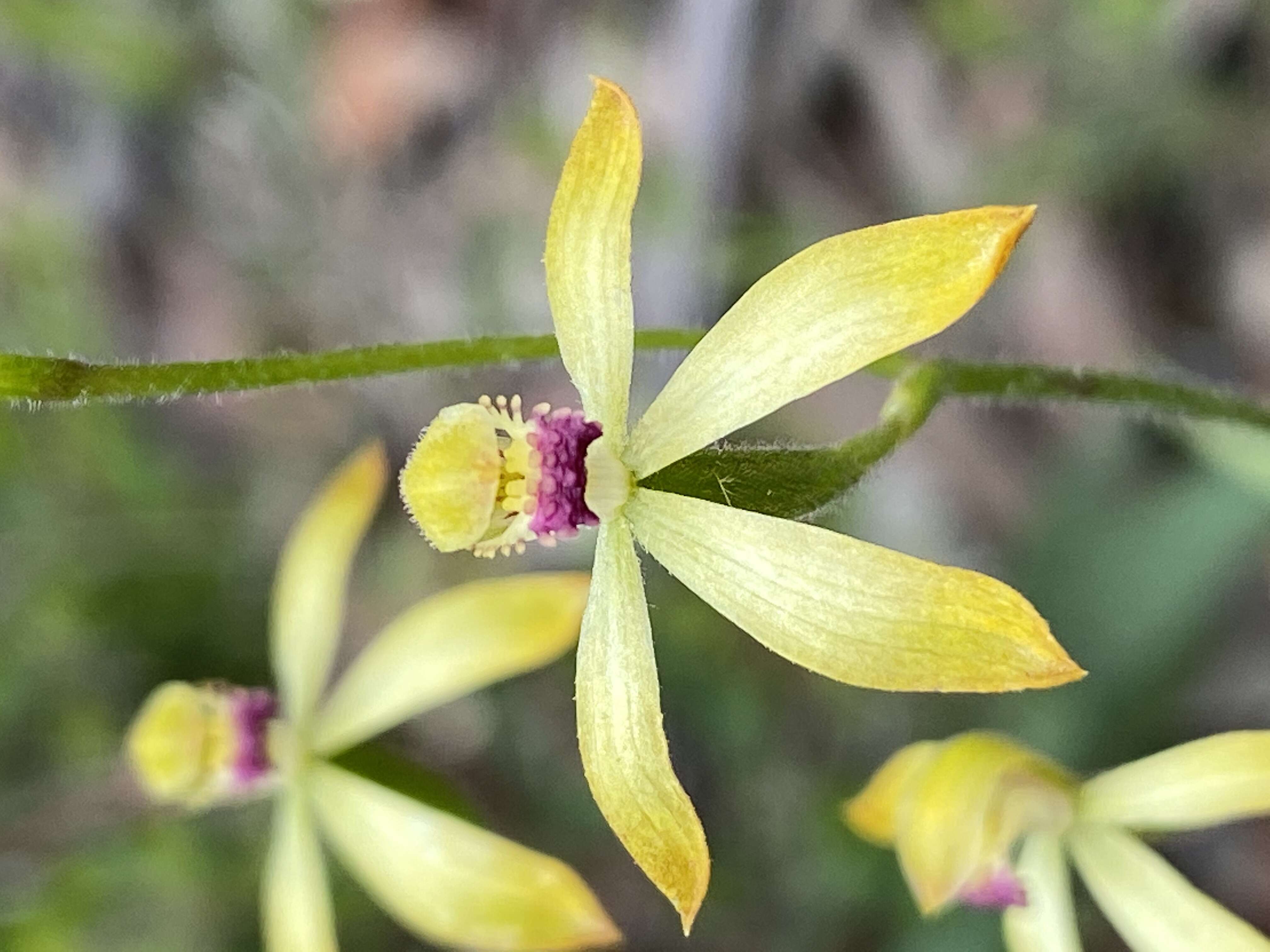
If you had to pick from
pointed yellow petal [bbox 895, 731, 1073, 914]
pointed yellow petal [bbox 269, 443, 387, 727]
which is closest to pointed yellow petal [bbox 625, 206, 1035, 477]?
pointed yellow petal [bbox 895, 731, 1073, 914]

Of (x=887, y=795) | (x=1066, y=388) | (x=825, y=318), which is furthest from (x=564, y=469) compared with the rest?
(x=887, y=795)

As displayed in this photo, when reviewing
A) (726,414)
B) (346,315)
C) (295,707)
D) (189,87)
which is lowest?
(295,707)

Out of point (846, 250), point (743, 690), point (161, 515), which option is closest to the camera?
point (846, 250)

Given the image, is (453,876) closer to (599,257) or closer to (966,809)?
(966,809)

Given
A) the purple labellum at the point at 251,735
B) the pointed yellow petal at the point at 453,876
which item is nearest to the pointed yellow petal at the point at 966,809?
the pointed yellow petal at the point at 453,876

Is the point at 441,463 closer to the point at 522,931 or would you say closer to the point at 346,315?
the point at 522,931

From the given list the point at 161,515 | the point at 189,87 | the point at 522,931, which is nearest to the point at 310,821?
the point at 522,931
